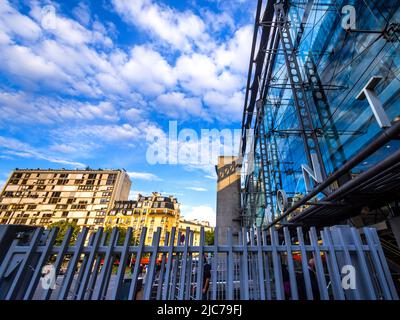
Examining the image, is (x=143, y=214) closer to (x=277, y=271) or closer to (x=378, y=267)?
(x=277, y=271)

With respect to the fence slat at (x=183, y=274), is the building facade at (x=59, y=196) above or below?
above

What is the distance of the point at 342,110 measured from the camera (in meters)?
6.46

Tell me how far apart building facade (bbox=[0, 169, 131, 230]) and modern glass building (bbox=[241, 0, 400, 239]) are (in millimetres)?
60680

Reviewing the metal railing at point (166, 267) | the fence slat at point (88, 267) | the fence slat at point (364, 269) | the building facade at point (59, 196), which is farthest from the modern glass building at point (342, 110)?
the building facade at point (59, 196)

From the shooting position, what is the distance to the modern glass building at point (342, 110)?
3.93m

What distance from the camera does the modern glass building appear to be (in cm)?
393

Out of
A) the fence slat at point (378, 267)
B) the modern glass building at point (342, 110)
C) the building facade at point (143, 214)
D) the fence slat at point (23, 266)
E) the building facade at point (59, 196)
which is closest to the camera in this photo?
the fence slat at point (23, 266)

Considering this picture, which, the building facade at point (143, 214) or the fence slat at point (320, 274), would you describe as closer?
the fence slat at point (320, 274)

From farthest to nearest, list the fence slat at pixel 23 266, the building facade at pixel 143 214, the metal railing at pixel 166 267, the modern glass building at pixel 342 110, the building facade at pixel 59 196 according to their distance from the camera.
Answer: the building facade at pixel 143 214, the building facade at pixel 59 196, the modern glass building at pixel 342 110, the metal railing at pixel 166 267, the fence slat at pixel 23 266

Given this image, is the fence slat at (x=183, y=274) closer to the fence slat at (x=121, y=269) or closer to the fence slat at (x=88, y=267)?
the fence slat at (x=121, y=269)

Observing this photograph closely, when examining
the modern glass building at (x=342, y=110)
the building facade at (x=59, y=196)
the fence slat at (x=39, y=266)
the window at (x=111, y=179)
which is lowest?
the fence slat at (x=39, y=266)

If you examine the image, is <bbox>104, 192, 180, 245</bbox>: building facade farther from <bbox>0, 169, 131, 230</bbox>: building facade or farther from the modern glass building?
the modern glass building

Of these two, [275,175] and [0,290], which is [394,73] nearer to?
[0,290]

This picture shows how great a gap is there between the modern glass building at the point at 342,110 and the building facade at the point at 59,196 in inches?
2389
